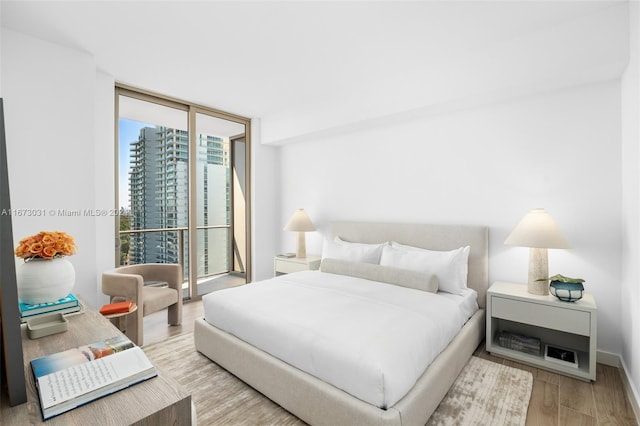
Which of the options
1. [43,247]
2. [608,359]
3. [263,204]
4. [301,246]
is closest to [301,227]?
[301,246]

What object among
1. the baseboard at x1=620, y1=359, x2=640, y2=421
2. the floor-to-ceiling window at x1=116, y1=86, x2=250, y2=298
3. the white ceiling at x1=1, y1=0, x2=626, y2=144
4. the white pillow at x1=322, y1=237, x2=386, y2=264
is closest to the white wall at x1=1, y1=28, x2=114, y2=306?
the white ceiling at x1=1, y1=0, x2=626, y2=144

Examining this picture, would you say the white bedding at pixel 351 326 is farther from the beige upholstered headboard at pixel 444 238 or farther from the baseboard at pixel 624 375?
the baseboard at pixel 624 375

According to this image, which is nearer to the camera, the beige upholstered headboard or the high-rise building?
the beige upholstered headboard

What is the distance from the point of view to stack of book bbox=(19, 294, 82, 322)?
1.54 meters

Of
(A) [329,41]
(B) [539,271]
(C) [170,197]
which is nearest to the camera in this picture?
(B) [539,271]

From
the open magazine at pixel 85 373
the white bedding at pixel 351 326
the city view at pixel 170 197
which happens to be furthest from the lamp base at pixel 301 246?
the open magazine at pixel 85 373

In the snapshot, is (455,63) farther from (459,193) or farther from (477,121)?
(459,193)

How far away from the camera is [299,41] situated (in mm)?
2635

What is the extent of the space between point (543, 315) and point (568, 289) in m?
0.27

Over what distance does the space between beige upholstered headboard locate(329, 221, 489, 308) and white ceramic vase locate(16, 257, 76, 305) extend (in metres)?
2.90

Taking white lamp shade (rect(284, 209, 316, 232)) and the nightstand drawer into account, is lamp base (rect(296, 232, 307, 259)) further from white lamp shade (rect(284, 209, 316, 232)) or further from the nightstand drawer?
the nightstand drawer

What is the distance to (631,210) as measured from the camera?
2.12m

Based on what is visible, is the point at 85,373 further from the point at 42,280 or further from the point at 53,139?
the point at 53,139

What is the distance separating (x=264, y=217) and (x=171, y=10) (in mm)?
3093
